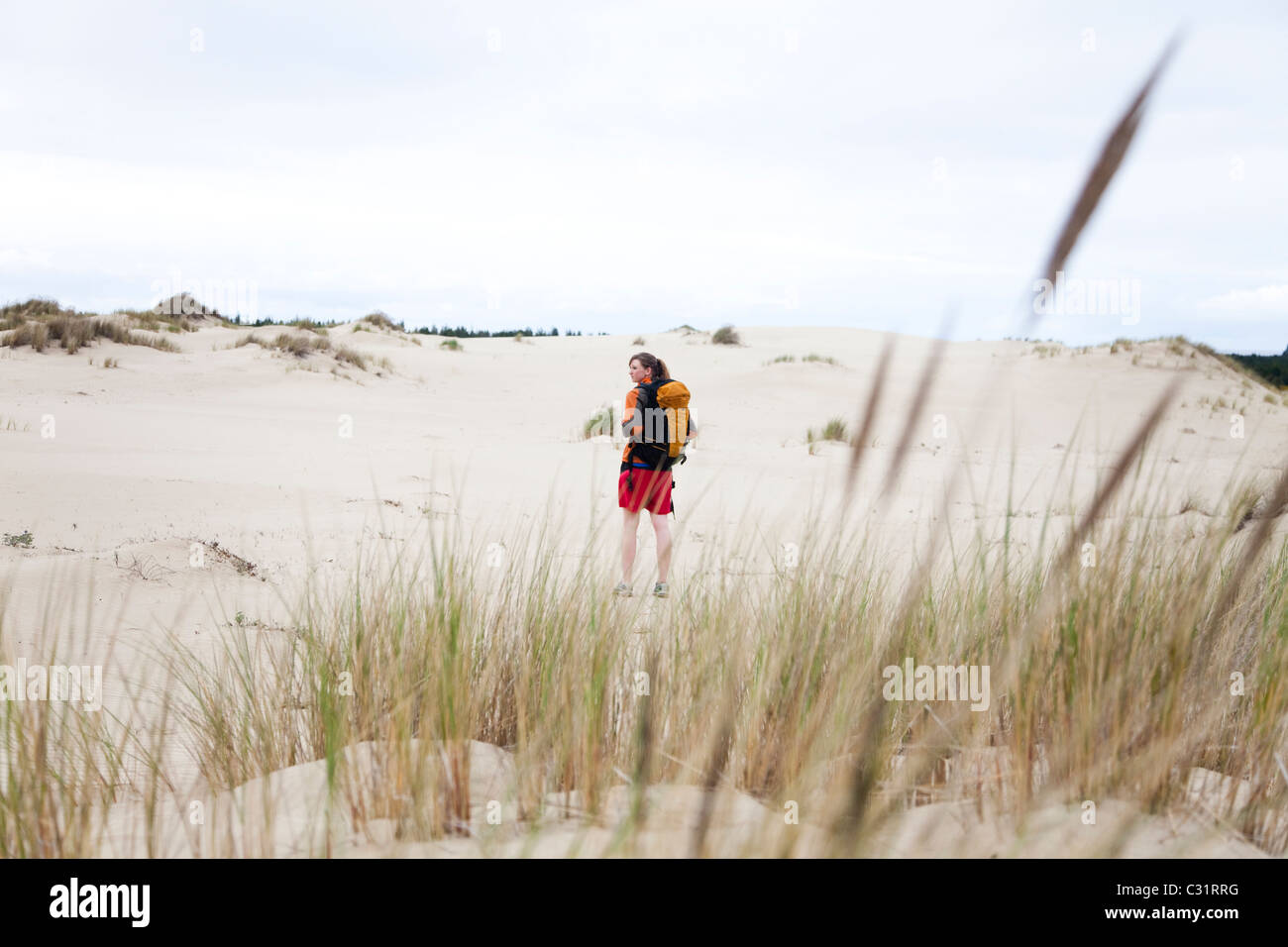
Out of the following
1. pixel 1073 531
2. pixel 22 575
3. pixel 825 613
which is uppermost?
pixel 1073 531

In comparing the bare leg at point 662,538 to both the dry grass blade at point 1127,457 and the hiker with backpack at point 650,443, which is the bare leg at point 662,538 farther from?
the dry grass blade at point 1127,457

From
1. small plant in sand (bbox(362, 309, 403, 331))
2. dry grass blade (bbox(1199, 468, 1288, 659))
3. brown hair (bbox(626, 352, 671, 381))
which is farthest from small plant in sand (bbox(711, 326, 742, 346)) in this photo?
dry grass blade (bbox(1199, 468, 1288, 659))

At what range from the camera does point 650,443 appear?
207 inches

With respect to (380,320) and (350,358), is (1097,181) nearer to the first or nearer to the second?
(350,358)

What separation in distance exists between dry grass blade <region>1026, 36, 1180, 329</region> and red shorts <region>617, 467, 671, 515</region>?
3.89 meters

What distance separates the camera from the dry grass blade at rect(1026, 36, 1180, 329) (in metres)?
1.18

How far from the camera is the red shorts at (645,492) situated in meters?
5.16

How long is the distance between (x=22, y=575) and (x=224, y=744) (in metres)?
2.91

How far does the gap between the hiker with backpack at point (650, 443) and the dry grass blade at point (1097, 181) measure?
12.7 ft
